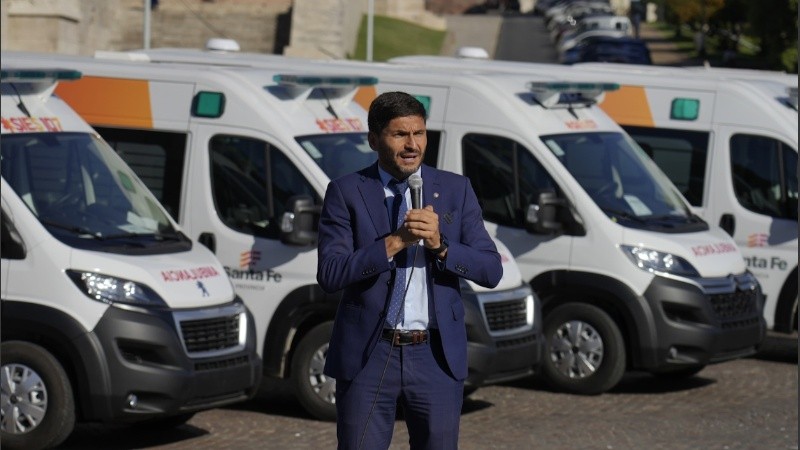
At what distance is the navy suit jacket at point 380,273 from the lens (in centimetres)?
650

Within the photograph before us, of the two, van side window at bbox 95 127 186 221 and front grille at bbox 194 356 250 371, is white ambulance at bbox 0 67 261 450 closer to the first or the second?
front grille at bbox 194 356 250 371

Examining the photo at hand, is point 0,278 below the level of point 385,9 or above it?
below

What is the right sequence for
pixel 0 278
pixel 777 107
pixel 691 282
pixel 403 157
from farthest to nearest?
pixel 777 107 < pixel 691 282 < pixel 0 278 < pixel 403 157

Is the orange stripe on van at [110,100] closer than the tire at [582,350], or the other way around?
the orange stripe on van at [110,100]

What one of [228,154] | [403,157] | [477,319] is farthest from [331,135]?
[403,157]

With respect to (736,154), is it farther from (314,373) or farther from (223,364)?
(223,364)

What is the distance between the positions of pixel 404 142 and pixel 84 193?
4755 millimetres

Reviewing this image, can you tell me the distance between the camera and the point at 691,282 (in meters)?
13.1

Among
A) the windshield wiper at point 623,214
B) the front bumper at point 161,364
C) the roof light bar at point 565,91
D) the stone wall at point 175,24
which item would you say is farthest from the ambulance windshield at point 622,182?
the stone wall at point 175,24

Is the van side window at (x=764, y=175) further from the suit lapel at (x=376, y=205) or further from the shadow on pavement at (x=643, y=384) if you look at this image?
the suit lapel at (x=376, y=205)

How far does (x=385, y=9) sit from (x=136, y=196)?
199ft

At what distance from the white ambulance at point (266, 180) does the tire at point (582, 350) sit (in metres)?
1.02

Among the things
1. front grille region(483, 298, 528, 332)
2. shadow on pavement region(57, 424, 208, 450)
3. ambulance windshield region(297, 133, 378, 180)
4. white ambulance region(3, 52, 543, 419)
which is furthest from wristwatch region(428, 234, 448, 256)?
ambulance windshield region(297, 133, 378, 180)

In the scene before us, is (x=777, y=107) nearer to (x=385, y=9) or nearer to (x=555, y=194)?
(x=555, y=194)
